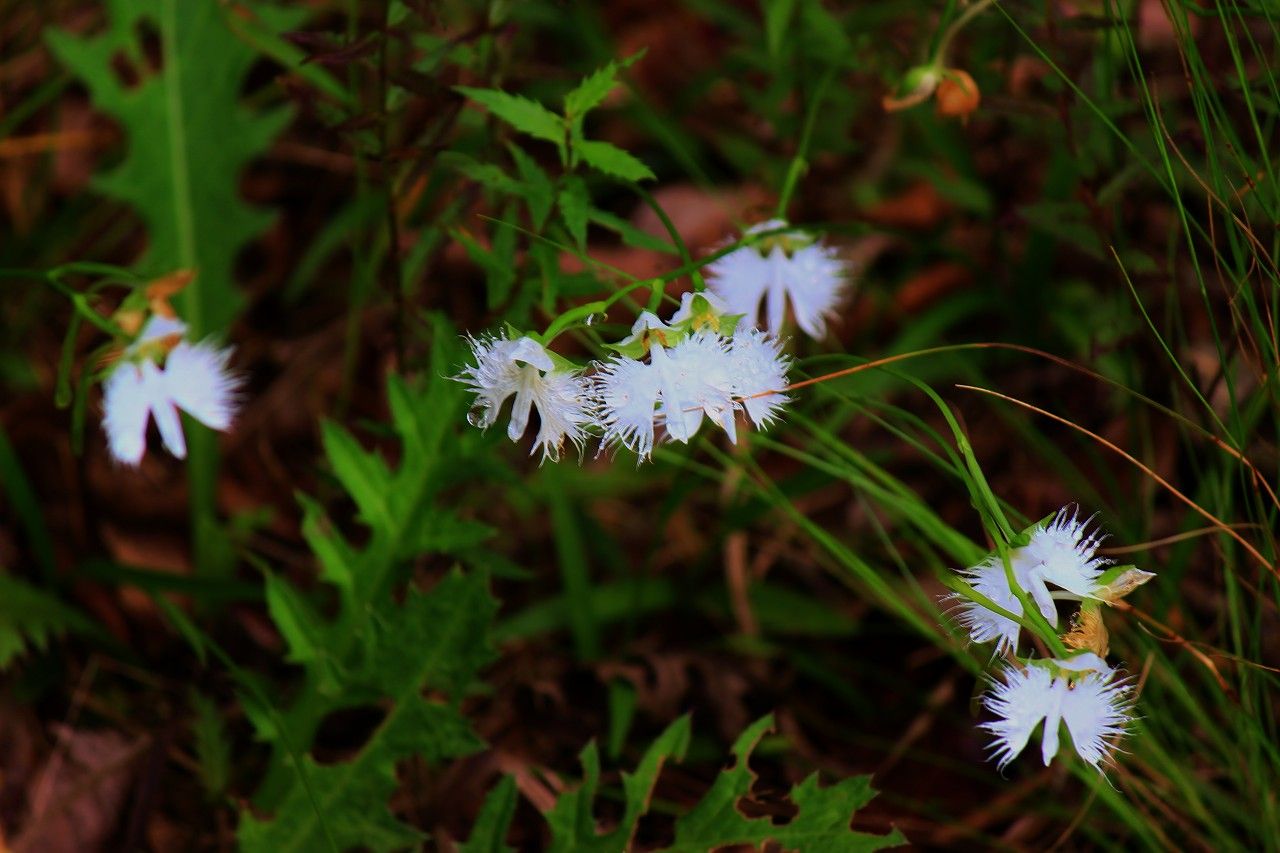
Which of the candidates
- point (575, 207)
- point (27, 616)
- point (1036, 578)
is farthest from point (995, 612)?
point (27, 616)

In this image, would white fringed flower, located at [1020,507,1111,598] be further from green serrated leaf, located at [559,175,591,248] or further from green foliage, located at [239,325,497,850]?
green foliage, located at [239,325,497,850]

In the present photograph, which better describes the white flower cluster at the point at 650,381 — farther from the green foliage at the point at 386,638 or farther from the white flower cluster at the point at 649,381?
the green foliage at the point at 386,638

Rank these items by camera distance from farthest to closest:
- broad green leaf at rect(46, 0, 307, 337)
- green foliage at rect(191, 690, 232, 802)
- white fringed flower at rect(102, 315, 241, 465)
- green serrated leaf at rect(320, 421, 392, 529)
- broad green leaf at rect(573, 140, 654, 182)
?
1. broad green leaf at rect(46, 0, 307, 337)
2. green foliage at rect(191, 690, 232, 802)
3. green serrated leaf at rect(320, 421, 392, 529)
4. white fringed flower at rect(102, 315, 241, 465)
5. broad green leaf at rect(573, 140, 654, 182)

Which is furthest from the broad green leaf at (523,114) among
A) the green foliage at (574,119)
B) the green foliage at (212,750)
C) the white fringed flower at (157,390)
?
the green foliage at (212,750)

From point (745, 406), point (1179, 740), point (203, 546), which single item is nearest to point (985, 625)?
point (745, 406)

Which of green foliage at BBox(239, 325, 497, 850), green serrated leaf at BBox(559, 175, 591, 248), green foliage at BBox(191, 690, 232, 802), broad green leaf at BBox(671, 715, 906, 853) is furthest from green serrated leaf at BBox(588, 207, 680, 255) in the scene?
green foliage at BBox(191, 690, 232, 802)

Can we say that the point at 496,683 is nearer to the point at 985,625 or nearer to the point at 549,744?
the point at 549,744
